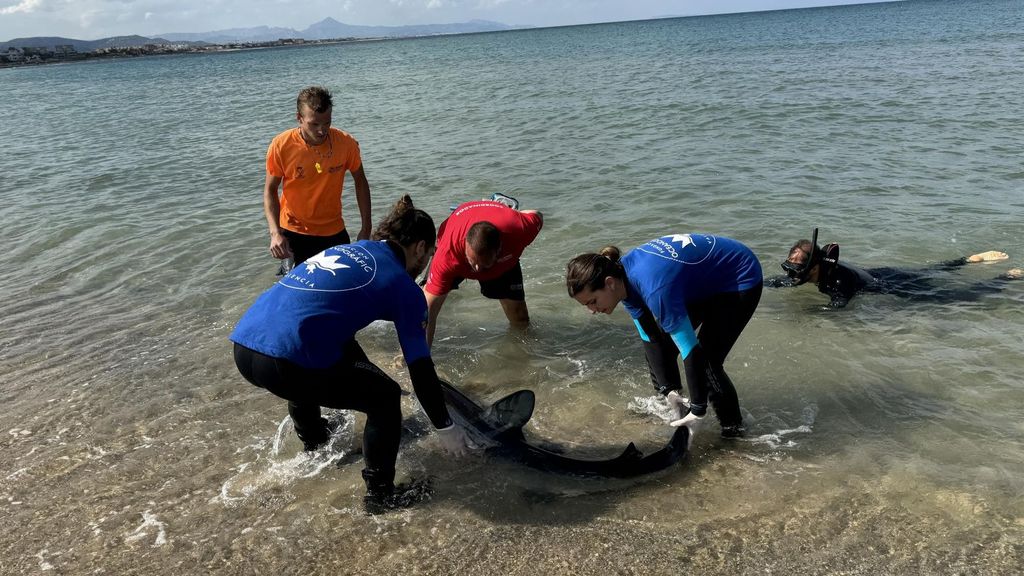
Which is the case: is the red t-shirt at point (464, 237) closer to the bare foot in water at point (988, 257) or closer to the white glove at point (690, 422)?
the white glove at point (690, 422)

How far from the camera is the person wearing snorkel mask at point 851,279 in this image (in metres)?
5.71

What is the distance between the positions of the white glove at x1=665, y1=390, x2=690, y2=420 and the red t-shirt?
1.41m

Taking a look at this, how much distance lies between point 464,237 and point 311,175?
51.4 inches

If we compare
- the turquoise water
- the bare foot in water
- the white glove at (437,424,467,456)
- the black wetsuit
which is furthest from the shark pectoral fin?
the bare foot in water

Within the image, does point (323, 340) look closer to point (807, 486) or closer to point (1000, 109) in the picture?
point (807, 486)

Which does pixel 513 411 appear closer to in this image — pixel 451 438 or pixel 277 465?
pixel 451 438

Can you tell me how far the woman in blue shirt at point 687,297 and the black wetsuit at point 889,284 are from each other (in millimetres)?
2516

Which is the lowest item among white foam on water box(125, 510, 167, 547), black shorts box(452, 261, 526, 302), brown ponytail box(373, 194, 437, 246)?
white foam on water box(125, 510, 167, 547)

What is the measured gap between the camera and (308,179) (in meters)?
4.66

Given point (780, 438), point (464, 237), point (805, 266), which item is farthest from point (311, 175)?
point (805, 266)

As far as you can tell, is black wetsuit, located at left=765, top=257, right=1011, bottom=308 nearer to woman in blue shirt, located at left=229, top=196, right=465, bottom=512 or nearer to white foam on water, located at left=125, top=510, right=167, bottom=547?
woman in blue shirt, located at left=229, top=196, right=465, bottom=512

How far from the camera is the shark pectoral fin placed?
367 centimetres

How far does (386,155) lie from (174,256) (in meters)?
6.95

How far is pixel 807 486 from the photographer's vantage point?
3.47m
